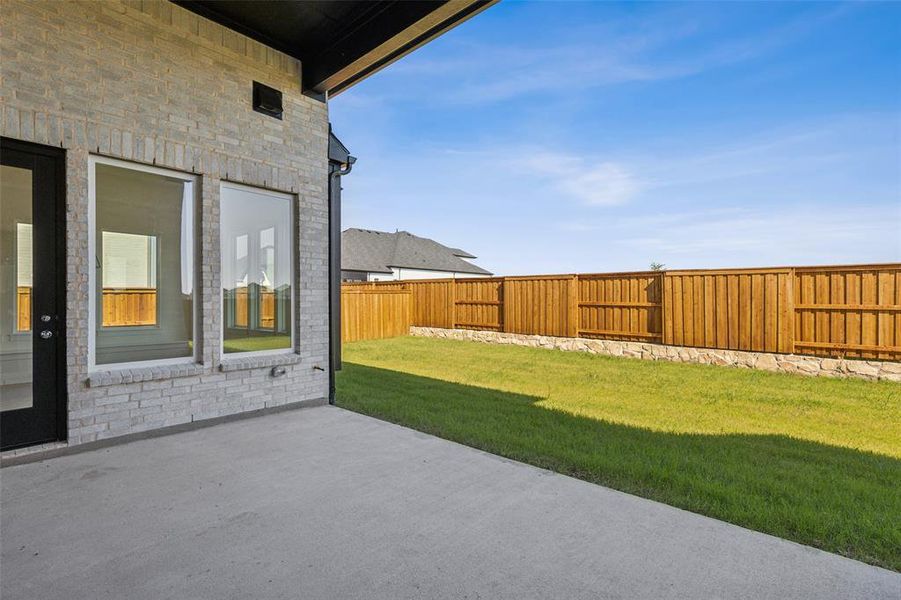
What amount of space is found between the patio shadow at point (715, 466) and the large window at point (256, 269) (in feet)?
4.55

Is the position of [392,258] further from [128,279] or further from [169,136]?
[169,136]

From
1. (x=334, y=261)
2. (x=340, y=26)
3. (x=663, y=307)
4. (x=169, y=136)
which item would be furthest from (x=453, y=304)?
(x=169, y=136)

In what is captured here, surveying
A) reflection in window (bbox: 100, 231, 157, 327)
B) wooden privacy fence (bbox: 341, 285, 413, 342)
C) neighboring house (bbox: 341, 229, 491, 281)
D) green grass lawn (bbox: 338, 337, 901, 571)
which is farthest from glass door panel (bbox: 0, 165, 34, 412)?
neighboring house (bbox: 341, 229, 491, 281)

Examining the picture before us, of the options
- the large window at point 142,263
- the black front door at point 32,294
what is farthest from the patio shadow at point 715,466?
the black front door at point 32,294

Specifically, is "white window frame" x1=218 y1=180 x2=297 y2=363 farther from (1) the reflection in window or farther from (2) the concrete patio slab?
(2) the concrete patio slab

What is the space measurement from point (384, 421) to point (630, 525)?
9.42ft

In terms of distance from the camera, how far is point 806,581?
196 centimetres

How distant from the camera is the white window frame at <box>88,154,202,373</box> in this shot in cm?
372

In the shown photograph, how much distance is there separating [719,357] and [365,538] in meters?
8.95

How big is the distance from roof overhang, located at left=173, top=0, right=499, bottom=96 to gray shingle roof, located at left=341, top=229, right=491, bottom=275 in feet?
74.2

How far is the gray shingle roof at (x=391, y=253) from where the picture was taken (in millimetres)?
28542

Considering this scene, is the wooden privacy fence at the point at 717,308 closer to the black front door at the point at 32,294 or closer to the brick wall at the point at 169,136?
the brick wall at the point at 169,136

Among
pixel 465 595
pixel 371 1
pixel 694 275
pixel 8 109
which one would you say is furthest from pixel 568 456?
pixel 694 275

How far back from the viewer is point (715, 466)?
3.50 m
